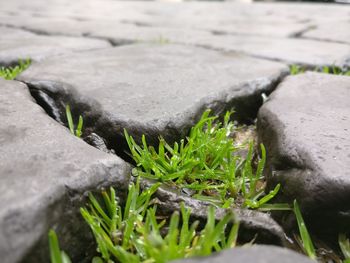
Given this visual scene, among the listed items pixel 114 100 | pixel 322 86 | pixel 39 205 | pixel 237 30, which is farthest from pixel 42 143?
pixel 237 30

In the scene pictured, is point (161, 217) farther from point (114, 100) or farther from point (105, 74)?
point (105, 74)

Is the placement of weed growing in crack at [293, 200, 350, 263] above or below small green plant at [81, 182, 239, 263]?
below

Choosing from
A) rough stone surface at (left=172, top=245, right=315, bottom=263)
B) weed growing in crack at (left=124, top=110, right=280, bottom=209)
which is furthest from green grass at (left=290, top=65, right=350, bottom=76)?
rough stone surface at (left=172, top=245, right=315, bottom=263)

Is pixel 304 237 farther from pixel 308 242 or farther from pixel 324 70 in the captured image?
pixel 324 70

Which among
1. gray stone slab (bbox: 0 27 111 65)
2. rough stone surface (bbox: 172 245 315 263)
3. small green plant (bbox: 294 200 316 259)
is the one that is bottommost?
small green plant (bbox: 294 200 316 259)

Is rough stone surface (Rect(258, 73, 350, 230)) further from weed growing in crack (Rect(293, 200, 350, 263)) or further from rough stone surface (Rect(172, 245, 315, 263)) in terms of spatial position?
rough stone surface (Rect(172, 245, 315, 263))

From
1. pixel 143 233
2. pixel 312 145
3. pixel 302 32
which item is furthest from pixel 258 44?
pixel 143 233

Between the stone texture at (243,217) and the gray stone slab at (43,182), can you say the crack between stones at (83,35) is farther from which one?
the stone texture at (243,217)
